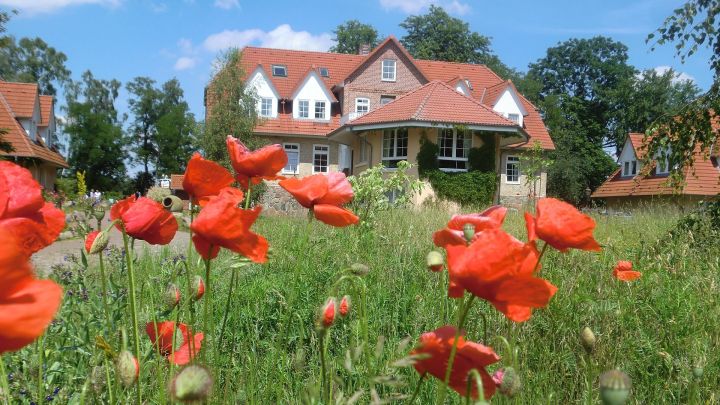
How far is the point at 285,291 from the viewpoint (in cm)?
387

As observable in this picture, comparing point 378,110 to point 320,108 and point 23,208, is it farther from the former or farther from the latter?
point 23,208

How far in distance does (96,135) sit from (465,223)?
160 ft

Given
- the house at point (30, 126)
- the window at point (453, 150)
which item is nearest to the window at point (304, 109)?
the window at point (453, 150)

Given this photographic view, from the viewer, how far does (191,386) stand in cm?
68

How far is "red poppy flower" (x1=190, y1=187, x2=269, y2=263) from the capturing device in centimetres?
92

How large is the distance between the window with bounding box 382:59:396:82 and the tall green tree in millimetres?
26890

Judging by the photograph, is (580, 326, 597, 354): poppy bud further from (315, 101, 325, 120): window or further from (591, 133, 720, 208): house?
(315, 101, 325, 120): window

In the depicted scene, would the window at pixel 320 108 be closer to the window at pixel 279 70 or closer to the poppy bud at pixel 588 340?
the window at pixel 279 70

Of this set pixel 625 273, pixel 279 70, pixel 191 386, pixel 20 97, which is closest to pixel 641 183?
pixel 279 70

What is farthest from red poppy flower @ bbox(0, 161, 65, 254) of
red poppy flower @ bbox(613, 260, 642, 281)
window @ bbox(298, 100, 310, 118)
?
window @ bbox(298, 100, 310, 118)

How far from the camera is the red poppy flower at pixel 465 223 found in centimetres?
95

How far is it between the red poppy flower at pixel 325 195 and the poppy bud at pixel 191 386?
22.1 inches

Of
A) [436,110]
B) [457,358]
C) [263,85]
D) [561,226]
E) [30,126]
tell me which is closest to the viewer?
[457,358]

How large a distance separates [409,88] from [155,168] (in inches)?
1191
